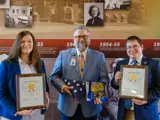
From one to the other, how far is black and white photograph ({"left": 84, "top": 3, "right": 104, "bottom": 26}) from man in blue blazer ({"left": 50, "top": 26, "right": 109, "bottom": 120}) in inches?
25.8

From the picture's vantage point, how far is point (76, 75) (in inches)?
103

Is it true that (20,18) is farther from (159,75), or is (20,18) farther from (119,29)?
(159,75)

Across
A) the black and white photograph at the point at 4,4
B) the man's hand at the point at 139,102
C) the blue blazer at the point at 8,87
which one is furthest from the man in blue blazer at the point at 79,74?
the black and white photograph at the point at 4,4

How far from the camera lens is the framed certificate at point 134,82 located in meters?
2.30

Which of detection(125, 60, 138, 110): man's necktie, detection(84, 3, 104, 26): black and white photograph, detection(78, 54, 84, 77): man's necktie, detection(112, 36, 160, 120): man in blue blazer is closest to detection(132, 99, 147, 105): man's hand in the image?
detection(112, 36, 160, 120): man in blue blazer

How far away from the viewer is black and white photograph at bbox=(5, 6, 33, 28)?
3.22 metres

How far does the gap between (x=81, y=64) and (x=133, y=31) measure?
108cm

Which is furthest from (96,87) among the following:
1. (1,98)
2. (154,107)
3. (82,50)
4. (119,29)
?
(119,29)

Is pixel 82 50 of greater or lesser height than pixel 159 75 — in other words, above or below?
above

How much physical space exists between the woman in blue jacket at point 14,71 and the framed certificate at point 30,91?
0.24 feet

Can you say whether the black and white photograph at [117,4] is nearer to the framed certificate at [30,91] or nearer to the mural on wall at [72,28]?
the mural on wall at [72,28]

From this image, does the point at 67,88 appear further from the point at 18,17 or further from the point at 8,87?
the point at 18,17

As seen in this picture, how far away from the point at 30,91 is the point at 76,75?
59cm

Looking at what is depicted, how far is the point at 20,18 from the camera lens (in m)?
3.24
